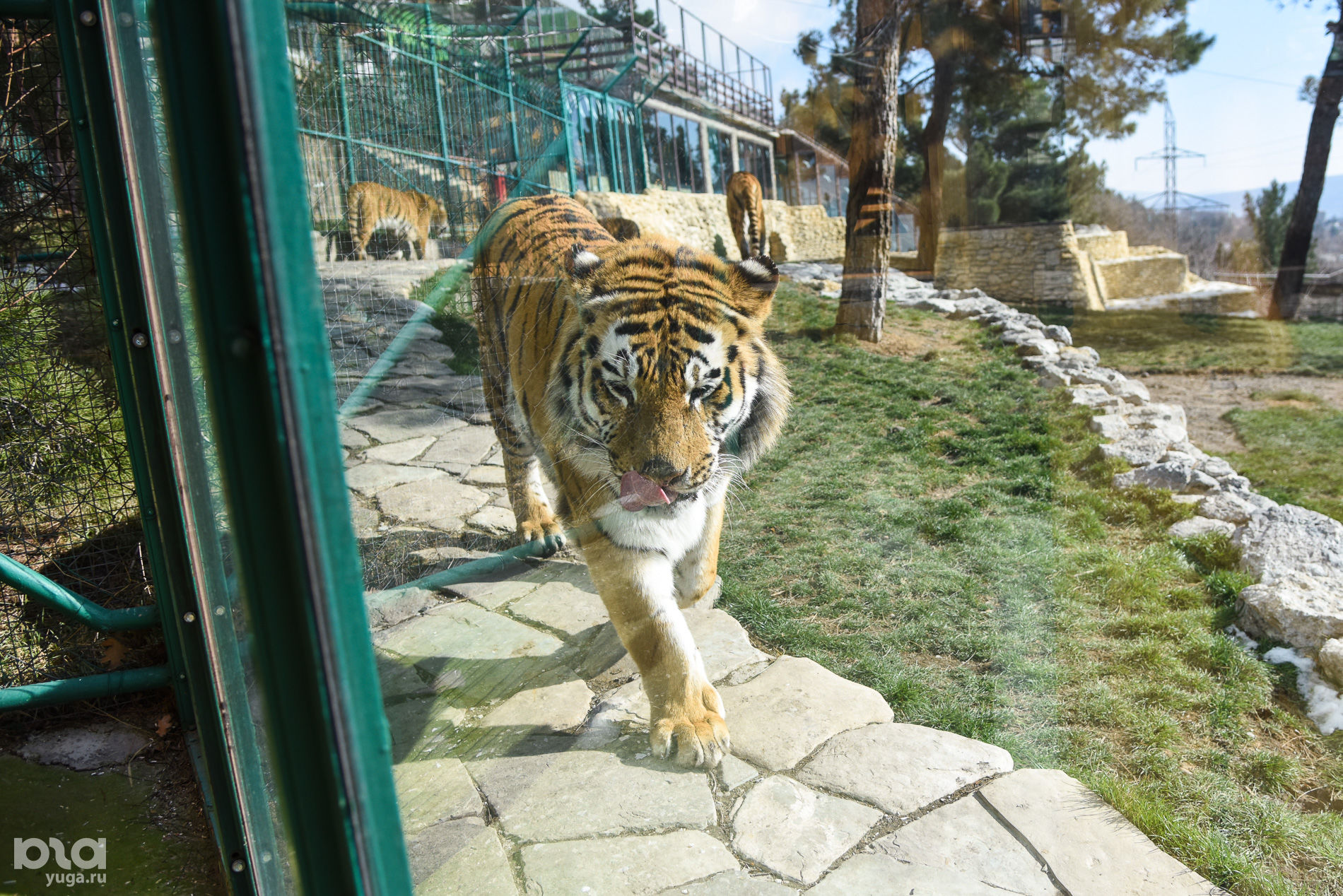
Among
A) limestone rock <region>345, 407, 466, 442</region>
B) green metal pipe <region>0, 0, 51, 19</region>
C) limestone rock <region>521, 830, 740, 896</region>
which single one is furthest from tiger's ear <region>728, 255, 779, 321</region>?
green metal pipe <region>0, 0, 51, 19</region>

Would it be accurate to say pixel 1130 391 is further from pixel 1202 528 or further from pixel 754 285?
pixel 754 285

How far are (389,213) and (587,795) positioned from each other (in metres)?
1.23

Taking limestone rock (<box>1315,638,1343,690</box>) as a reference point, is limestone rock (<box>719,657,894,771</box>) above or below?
below

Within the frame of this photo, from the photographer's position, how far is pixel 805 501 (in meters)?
1.88

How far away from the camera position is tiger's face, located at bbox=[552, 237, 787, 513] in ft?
5.32

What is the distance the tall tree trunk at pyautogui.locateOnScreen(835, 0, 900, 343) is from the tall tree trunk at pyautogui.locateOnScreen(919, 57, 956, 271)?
62mm

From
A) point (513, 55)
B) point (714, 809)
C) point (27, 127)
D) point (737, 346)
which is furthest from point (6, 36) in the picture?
point (714, 809)

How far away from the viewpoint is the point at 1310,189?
141cm

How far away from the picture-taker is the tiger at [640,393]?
1.53 metres

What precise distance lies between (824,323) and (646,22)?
696mm

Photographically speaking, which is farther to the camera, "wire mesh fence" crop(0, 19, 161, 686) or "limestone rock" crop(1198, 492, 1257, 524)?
"wire mesh fence" crop(0, 19, 161, 686)

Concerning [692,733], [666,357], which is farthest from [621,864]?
[666,357]

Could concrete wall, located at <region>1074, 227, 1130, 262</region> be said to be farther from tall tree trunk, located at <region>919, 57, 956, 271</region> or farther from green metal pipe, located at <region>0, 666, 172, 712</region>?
green metal pipe, located at <region>0, 666, 172, 712</region>

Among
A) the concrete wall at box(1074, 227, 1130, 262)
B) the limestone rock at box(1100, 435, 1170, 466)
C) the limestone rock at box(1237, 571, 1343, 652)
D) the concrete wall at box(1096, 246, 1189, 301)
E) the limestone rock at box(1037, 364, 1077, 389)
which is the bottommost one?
the limestone rock at box(1237, 571, 1343, 652)
